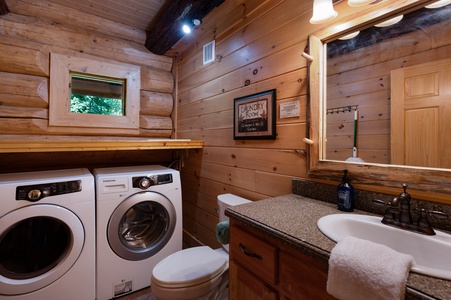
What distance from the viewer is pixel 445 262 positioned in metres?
0.71

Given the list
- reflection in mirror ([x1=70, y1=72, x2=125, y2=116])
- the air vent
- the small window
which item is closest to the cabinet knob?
the air vent

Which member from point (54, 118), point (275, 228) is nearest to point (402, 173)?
point (275, 228)

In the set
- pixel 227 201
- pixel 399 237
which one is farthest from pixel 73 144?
pixel 399 237

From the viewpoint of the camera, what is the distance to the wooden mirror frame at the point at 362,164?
0.85 metres

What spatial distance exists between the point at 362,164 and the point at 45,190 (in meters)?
1.91

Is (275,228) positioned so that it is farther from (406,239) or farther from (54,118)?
(54,118)

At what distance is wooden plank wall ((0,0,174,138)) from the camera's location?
6.57ft

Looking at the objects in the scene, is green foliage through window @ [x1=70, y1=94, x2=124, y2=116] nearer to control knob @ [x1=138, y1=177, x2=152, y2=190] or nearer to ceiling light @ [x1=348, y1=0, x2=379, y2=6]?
control knob @ [x1=138, y1=177, x2=152, y2=190]

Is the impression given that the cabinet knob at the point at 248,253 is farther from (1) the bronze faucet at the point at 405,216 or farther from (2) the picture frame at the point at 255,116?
(2) the picture frame at the point at 255,116

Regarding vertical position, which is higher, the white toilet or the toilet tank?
the toilet tank

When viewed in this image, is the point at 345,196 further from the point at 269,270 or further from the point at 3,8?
the point at 3,8

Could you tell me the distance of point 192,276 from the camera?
1312 mm

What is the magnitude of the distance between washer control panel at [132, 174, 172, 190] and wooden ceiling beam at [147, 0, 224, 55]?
4.36 feet

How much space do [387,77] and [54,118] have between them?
269cm
